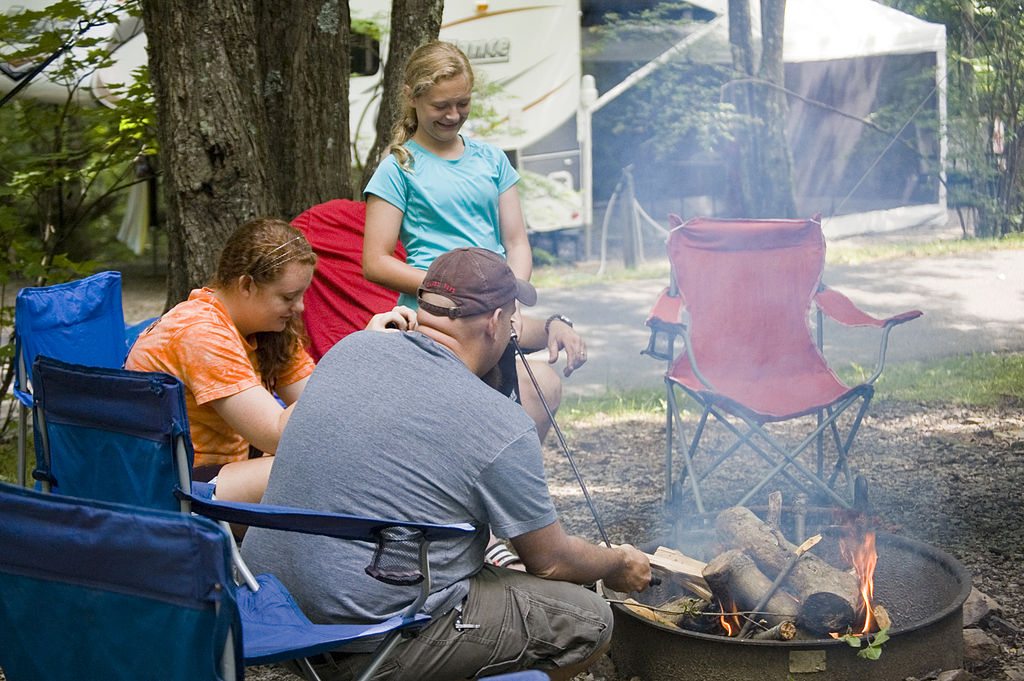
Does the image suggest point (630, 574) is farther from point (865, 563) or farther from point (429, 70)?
point (429, 70)

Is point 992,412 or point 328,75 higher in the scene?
point 328,75

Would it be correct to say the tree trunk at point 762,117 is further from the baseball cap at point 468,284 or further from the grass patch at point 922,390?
the baseball cap at point 468,284

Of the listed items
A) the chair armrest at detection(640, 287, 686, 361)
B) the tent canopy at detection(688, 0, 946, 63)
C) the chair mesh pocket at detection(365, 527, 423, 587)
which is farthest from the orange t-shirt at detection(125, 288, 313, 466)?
the tent canopy at detection(688, 0, 946, 63)

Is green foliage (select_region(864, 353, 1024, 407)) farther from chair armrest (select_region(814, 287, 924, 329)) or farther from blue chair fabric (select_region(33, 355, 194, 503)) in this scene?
blue chair fabric (select_region(33, 355, 194, 503))

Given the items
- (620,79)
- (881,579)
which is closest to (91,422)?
(881,579)

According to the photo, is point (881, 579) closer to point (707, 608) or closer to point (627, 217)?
point (707, 608)

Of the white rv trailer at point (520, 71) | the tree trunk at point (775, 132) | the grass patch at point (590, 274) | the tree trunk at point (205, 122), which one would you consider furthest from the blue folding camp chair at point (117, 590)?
the white rv trailer at point (520, 71)

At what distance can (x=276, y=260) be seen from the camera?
8.64 ft

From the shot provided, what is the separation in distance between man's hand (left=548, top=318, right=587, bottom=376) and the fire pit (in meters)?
0.60

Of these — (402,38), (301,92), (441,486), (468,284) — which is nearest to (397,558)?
(441,486)

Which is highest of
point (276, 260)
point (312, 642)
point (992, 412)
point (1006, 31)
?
point (1006, 31)

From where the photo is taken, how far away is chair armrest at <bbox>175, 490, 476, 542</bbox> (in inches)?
73.5

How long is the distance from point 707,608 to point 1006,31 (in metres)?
3.65

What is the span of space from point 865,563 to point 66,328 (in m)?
2.38
